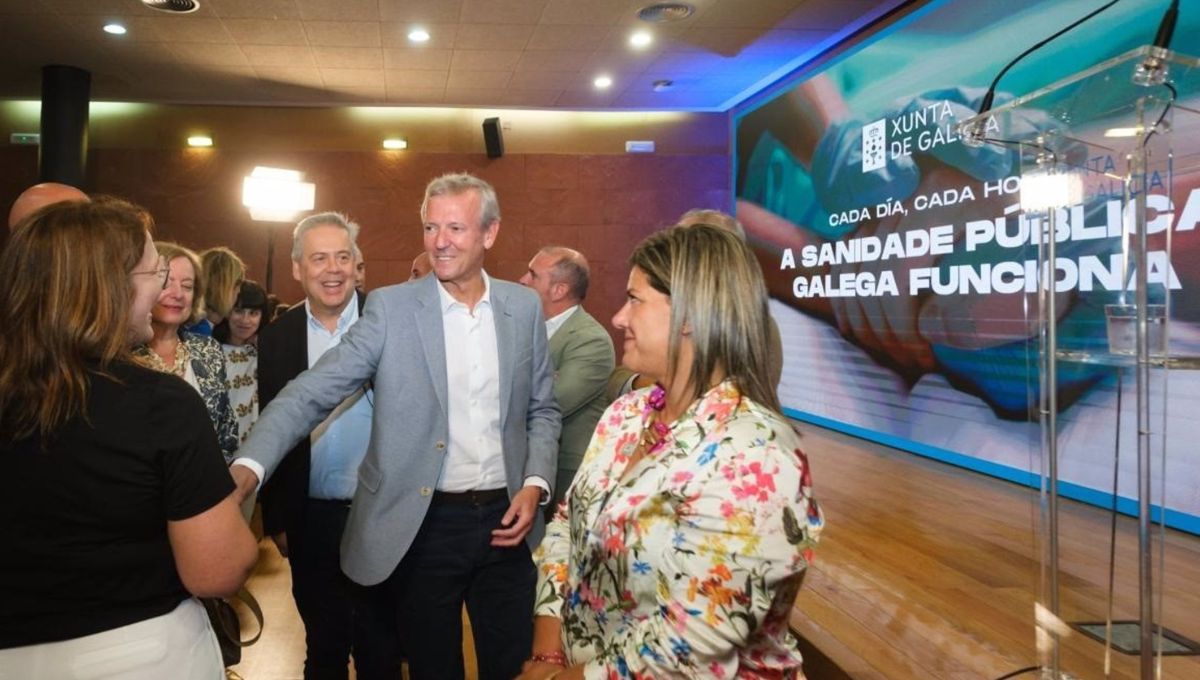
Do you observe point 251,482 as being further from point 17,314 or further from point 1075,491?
point 1075,491

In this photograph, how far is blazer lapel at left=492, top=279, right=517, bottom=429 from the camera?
208 cm

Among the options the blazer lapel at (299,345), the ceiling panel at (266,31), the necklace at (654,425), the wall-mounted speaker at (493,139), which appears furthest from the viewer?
the wall-mounted speaker at (493,139)

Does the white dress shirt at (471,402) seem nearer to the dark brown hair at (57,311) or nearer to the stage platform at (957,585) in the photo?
the dark brown hair at (57,311)

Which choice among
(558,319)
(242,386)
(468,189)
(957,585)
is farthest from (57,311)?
(957,585)

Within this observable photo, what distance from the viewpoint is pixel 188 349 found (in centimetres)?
252

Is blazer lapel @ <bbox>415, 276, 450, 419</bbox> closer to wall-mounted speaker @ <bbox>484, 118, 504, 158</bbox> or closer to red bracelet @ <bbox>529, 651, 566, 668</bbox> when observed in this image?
red bracelet @ <bbox>529, 651, 566, 668</bbox>

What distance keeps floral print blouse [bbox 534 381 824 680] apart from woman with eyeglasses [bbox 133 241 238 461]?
164 cm

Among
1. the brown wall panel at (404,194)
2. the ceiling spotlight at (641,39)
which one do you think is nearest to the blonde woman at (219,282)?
the ceiling spotlight at (641,39)

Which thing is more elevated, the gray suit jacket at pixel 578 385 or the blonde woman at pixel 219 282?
the blonde woman at pixel 219 282

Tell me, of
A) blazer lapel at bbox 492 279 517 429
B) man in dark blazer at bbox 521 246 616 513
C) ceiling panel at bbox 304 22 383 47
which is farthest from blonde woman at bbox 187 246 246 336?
ceiling panel at bbox 304 22 383 47

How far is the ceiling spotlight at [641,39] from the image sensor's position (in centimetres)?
651

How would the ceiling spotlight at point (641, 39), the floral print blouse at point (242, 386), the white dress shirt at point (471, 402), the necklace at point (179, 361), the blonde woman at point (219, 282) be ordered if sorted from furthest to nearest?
the ceiling spotlight at point (641, 39)
the blonde woman at point (219, 282)
the floral print blouse at point (242, 386)
the necklace at point (179, 361)
the white dress shirt at point (471, 402)

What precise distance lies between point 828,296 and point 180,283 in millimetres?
5313

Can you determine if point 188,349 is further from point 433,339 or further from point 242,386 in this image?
point 433,339
